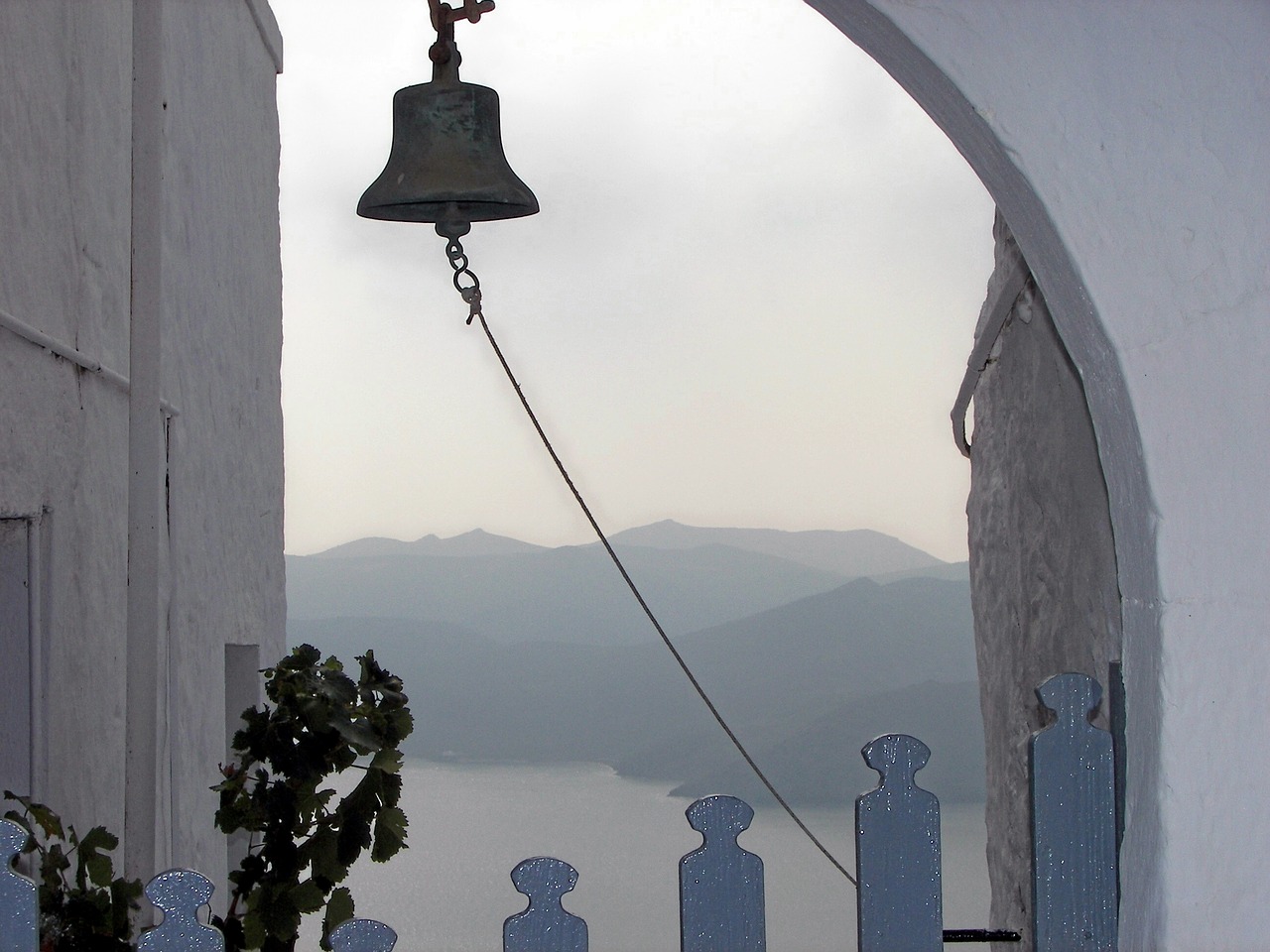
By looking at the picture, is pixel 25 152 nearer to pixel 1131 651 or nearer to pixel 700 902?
pixel 700 902

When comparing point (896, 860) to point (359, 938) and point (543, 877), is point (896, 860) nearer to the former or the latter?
point (543, 877)

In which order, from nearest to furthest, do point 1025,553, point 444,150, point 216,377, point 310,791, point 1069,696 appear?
point 1069,696 < point 310,791 < point 1025,553 < point 444,150 < point 216,377

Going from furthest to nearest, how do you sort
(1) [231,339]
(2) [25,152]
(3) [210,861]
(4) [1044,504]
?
(1) [231,339], (3) [210,861], (4) [1044,504], (2) [25,152]

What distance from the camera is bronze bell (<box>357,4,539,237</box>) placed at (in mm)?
2797

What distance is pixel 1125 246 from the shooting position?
1249mm

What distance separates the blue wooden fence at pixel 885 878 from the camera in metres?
1.16

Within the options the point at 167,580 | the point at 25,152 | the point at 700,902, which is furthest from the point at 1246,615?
the point at 167,580

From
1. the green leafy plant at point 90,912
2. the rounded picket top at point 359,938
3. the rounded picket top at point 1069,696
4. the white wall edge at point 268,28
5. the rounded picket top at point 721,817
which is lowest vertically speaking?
the green leafy plant at point 90,912

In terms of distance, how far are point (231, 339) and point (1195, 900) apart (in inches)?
141

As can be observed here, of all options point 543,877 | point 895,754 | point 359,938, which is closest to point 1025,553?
point 895,754

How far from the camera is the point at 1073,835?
1.33 meters

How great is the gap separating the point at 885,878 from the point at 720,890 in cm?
18

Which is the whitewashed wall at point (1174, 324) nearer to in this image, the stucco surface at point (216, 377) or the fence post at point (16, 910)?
the fence post at point (16, 910)

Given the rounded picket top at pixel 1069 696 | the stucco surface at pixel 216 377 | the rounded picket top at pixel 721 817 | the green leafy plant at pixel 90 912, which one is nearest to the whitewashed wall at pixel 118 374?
the stucco surface at pixel 216 377
